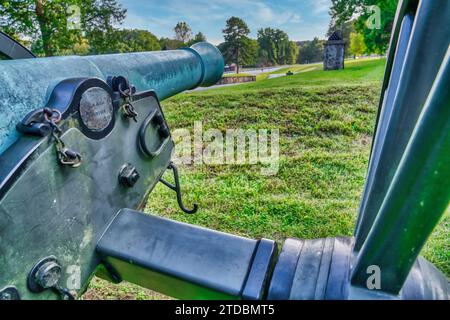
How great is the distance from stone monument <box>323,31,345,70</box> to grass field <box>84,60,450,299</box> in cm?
701

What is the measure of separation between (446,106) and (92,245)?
32.3 inches

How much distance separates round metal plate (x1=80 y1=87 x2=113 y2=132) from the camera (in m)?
0.88

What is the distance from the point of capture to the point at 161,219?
3.16ft

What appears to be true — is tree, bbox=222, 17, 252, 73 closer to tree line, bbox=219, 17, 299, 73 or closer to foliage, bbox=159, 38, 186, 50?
tree line, bbox=219, 17, 299, 73

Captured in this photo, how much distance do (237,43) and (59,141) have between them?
1798 centimetres

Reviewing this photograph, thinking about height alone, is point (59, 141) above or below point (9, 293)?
above

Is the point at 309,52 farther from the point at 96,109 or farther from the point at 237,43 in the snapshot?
the point at 96,109

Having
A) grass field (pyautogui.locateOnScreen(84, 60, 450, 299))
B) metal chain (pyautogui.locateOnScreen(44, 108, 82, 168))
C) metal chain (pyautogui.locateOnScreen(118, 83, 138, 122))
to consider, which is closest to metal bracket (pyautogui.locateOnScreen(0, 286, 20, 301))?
metal chain (pyautogui.locateOnScreen(44, 108, 82, 168))

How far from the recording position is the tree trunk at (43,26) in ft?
30.2

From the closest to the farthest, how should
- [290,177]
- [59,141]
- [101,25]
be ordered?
[59,141] → [290,177] → [101,25]

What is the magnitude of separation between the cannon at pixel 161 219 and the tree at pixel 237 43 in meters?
16.1

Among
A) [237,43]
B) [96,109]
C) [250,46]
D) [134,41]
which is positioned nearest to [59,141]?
[96,109]
